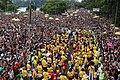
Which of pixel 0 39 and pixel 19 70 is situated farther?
pixel 0 39

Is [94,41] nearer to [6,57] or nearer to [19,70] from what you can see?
[6,57]

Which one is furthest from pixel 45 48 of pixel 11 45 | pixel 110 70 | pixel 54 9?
pixel 54 9

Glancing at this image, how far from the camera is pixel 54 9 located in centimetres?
6244

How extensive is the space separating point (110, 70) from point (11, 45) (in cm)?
903

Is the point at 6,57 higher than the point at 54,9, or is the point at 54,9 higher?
the point at 6,57

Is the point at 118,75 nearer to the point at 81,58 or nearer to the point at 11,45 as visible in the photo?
the point at 81,58

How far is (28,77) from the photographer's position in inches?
595

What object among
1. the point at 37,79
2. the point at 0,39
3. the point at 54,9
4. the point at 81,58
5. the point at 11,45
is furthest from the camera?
the point at 54,9

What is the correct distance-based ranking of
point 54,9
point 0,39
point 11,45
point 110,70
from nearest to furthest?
point 110,70
point 11,45
point 0,39
point 54,9

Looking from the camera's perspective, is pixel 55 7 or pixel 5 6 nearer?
pixel 55 7

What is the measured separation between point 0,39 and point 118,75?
12304mm

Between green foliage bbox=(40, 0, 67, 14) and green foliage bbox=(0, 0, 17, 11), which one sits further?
green foliage bbox=(0, 0, 17, 11)

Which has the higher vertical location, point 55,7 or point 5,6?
point 55,7

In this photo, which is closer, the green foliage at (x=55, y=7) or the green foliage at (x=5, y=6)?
the green foliage at (x=55, y=7)
